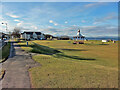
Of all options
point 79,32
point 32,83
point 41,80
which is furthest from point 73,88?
point 79,32

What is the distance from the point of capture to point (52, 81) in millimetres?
4398

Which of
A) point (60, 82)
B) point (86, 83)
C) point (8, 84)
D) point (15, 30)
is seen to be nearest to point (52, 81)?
point (60, 82)

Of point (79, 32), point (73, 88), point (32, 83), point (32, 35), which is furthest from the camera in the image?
point (32, 35)

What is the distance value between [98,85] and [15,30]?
264 feet

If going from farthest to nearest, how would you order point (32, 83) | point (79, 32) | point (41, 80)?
point (79, 32) → point (41, 80) → point (32, 83)

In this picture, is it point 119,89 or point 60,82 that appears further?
point 60,82

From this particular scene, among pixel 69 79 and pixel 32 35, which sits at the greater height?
pixel 32 35

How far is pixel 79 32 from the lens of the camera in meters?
63.1

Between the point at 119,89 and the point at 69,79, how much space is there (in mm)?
2378

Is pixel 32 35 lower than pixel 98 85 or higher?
higher

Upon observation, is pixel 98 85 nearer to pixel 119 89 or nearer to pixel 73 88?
pixel 119 89

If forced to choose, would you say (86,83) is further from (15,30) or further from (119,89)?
(15,30)

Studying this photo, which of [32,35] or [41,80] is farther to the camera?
[32,35]

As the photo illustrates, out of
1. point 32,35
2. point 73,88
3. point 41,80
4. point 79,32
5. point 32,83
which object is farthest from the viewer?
point 32,35
